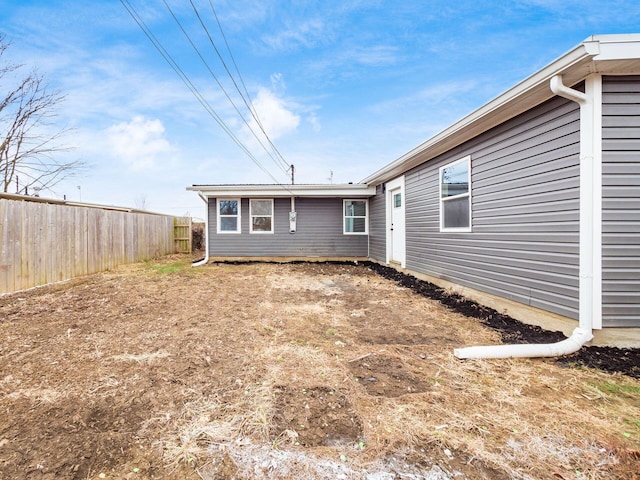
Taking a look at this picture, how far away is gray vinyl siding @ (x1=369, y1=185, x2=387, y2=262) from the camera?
9133 millimetres

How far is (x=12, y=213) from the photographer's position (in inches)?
213

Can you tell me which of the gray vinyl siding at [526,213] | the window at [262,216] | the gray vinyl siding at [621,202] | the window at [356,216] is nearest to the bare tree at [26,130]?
the window at [262,216]

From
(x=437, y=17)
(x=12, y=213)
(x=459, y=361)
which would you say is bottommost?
(x=459, y=361)

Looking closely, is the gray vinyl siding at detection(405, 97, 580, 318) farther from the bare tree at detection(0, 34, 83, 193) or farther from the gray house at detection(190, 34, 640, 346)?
the bare tree at detection(0, 34, 83, 193)

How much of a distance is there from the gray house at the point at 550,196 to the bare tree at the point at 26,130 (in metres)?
12.9

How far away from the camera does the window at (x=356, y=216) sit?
1057 cm

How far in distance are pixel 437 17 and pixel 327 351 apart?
8363mm

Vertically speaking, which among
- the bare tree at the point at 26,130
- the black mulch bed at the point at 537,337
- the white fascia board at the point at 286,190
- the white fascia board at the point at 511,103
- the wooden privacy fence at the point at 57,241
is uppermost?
the bare tree at the point at 26,130

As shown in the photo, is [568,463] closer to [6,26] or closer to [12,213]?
[12,213]

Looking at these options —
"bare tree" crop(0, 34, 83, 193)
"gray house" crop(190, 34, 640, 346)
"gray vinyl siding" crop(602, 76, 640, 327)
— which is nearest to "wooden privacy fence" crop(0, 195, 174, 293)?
"bare tree" crop(0, 34, 83, 193)

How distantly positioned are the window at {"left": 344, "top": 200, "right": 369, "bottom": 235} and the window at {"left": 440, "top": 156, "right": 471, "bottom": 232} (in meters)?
4.84

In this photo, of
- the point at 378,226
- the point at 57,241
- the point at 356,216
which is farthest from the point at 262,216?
the point at 57,241

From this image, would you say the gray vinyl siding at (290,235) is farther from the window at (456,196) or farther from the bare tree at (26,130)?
the bare tree at (26,130)

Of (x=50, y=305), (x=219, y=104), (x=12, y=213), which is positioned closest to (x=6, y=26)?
(x=219, y=104)
